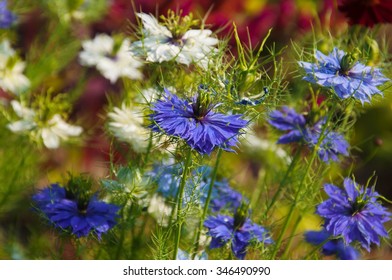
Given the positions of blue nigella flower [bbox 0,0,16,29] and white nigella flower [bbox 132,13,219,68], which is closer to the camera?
white nigella flower [bbox 132,13,219,68]

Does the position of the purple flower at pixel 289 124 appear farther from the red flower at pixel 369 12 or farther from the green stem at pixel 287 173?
the red flower at pixel 369 12

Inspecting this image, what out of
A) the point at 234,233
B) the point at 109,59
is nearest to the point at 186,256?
the point at 234,233

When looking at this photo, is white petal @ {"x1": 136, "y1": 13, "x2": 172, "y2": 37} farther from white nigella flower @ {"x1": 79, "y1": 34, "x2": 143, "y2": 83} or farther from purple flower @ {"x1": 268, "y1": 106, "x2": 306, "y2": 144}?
white nigella flower @ {"x1": 79, "y1": 34, "x2": 143, "y2": 83}

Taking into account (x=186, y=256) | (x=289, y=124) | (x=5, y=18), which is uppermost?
(x=5, y=18)

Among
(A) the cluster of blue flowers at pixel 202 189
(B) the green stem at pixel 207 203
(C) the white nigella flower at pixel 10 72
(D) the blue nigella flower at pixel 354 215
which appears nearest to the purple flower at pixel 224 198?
(A) the cluster of blue flowers at pixel 202 189

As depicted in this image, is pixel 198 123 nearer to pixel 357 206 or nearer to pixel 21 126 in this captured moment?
pixel 357 206

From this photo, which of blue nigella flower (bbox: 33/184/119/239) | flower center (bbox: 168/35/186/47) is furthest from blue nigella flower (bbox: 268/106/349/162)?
blue nigella flower (bbox: 33/184/119/239)

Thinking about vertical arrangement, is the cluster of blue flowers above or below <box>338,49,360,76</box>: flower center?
below
